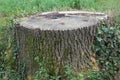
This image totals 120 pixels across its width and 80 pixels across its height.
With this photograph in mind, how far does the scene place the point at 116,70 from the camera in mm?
5199

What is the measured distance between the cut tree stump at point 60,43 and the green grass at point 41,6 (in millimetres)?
1763

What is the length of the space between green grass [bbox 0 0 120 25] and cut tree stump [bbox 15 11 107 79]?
1763 mm

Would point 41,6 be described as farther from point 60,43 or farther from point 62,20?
point 60,43

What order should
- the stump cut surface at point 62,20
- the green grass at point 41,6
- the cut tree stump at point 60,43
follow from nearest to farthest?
the cut tree stump at point 60,43
the stump cut surface at point 62,20
the green grass at point 41,6

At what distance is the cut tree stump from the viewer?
5020 mm

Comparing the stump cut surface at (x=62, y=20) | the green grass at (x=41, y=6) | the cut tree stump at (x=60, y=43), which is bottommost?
the cut tree stump at (x=60, y=43)

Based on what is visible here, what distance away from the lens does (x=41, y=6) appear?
7457 millimetres

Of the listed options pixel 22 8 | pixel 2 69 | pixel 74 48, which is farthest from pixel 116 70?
pixel 22 8

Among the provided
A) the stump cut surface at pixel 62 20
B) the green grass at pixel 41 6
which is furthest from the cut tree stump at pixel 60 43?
the green grass at pixel 41 6

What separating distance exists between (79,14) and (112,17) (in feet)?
1.73

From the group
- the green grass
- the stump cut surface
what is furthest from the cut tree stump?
the green grass

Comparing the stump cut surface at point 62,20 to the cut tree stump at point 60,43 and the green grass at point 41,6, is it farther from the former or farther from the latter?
the green grass at point 41,6

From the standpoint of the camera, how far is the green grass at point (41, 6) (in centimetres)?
718

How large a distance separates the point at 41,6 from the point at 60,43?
2571 mm
